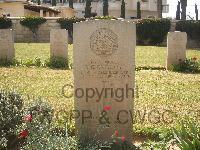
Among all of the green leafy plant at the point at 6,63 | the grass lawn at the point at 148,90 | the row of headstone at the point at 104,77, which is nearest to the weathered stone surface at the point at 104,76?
the row of headstone at the point at 104,77

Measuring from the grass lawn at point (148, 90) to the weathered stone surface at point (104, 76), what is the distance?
3.64 feet

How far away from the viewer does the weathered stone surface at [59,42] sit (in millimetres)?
16016

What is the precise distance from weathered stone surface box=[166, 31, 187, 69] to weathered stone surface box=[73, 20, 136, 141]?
33.0 feet

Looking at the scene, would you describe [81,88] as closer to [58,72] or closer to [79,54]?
[79,54]

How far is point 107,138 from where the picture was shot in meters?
6.20

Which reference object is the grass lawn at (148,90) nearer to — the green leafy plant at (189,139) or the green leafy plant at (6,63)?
the green leafy plant at (6,63)

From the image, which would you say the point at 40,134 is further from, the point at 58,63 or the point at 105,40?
the point at 58,63

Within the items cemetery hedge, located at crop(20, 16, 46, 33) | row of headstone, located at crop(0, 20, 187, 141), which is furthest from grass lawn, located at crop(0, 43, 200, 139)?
cemetery hedge, located at crop(20, 16, 46, 33)

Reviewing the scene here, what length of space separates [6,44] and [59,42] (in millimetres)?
2102

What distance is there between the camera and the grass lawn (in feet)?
26.8

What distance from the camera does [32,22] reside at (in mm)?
34188

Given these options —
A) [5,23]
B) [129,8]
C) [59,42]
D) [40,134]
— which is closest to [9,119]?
[40,134]

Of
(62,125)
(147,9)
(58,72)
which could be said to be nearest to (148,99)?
(62,125)

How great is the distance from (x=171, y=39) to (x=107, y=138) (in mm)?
10271
